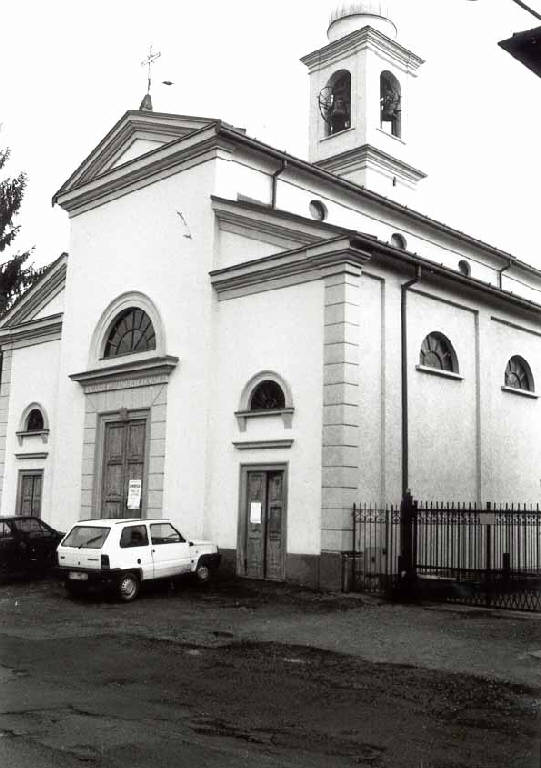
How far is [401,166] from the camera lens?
2694cm

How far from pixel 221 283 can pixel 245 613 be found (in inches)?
303

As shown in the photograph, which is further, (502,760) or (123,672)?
(123,672)

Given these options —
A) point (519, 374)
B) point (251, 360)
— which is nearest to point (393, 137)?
point (519, 374)

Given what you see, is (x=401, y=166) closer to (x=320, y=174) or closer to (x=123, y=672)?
(x=320, y=174)

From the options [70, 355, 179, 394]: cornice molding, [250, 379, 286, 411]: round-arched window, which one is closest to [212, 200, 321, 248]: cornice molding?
[250, 379, 286, 411]: round-arched window

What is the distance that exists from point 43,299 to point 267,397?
10311mm

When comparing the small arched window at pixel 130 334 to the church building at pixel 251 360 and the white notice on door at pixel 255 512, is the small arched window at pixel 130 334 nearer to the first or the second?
the church building at pixel 251 360

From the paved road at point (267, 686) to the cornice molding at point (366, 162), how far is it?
52.1ft

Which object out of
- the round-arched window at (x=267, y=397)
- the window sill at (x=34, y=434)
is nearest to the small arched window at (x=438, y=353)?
the round-arched window at (x=267, y=397)

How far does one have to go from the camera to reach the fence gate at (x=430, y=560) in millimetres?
14906

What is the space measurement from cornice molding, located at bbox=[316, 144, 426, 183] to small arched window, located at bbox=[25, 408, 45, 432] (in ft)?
37.7

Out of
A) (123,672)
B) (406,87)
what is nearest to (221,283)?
(123,672)

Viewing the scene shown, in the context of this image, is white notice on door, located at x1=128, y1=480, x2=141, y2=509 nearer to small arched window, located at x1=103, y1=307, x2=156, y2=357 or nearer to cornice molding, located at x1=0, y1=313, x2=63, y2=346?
small arched window, located at x1=103, y1=307, x2=156, y2=357

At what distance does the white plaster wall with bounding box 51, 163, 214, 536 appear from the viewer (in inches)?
724
